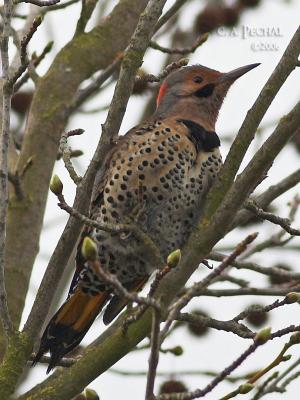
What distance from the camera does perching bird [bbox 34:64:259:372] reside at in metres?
4.26

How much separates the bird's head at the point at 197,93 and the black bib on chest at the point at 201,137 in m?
0.15

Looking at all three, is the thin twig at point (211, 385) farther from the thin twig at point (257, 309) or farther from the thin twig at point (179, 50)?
the thin twig at point (179, 50)

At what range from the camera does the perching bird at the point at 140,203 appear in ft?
14.0

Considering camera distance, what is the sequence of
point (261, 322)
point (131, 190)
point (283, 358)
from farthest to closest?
point (261, 322), point (131, 190), point (283, 358)

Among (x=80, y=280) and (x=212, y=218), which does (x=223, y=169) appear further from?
(x=80, y=280)

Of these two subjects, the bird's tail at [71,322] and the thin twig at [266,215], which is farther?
the bird's tail at [71,322]

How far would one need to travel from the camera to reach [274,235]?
16.1 feet

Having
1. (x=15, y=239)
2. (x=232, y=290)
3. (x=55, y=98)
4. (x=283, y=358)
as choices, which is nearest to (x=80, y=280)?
(x=15, y=239)

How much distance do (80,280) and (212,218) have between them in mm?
1380

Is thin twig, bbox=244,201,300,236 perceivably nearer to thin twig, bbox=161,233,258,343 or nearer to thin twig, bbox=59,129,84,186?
thin twig, bbox=59,129,84,186

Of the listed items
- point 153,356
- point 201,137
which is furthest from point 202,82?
point 153,356

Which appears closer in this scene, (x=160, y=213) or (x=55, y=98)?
(x=160, y=213)

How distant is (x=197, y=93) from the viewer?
5.06 metres

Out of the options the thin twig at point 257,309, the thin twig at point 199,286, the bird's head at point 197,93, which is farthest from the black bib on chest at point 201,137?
the thin twig at point 199,286
